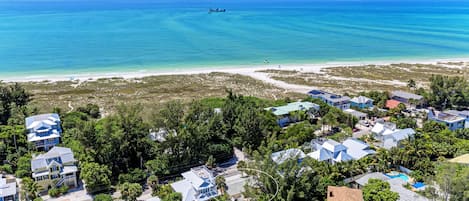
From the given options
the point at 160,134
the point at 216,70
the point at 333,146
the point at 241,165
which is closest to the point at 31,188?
the point at 160,134

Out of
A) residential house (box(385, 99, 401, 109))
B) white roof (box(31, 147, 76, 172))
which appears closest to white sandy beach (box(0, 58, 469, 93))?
residential house (box(385, 99, 401, 109))

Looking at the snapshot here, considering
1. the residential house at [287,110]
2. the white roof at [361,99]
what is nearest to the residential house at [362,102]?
the white roof at [361,99]

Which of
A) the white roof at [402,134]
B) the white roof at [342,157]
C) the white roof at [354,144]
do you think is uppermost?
the white roof at [402,134]

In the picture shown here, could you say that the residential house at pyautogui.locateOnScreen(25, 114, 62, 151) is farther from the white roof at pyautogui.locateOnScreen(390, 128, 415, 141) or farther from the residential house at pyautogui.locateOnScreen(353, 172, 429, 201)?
the white roof at pyautogui.locateOnScreen(390, 128, 415, 141)

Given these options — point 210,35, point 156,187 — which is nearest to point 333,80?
point 156,187

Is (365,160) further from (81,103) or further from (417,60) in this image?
(417,60)

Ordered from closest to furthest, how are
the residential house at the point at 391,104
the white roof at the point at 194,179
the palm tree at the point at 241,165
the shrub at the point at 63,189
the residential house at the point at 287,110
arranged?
the white roof at the point at 194,179 → the shrub at the point at 63,189 → the palm tree at the point at 241,165 → the residential house at the point at 287,110 → the residential house at the point at 391,104

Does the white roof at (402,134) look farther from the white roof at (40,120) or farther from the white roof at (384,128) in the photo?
the white roof at (40,120)
